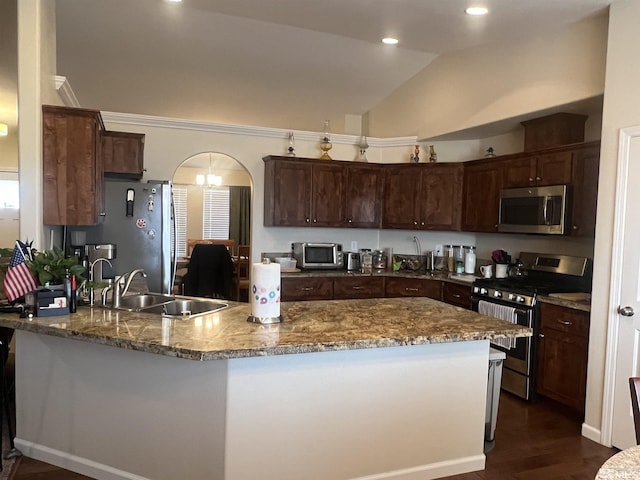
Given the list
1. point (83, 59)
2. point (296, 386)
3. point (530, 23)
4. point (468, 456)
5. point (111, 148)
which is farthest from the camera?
point (83, 59)

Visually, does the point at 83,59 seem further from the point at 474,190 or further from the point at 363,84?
the point at 474,190

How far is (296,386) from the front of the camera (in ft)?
7.87

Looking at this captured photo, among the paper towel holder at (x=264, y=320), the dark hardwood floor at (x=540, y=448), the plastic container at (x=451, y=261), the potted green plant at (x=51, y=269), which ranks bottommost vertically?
the dark hardwood floor at (x=540, y=448)

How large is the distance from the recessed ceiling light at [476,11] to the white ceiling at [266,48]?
0.21 feet

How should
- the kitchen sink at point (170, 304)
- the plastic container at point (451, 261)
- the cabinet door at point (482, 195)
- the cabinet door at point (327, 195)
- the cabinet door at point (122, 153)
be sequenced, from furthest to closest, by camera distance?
the plastic container at point (451, 261) < the cabinet door at point (327, 195) < the cabinet door at point (482, 195) < the cabinet door at point (122, 153) < the kitchen sink at point (170, 304)

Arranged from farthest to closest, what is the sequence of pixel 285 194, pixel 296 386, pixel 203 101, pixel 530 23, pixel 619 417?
1. pixel 203 101
2. pixel 285 194
3. pixel 530 23
4. pixel 619 417
5. pixel 296 386

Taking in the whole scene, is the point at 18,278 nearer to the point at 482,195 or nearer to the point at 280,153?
the point at 280,153

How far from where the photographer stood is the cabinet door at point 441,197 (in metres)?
5.40

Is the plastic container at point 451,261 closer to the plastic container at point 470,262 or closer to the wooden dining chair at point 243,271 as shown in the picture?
the plastic container at point 470,262

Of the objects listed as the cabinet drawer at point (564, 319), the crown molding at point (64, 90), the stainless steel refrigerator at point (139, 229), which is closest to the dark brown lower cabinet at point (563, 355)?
the cabinet drawer at point (564, 319)

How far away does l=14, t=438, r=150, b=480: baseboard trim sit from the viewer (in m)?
2.59

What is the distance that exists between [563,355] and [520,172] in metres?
1.74

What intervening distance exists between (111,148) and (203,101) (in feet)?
6.38

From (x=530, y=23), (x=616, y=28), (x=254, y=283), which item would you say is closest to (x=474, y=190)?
(x=530, y=23)
